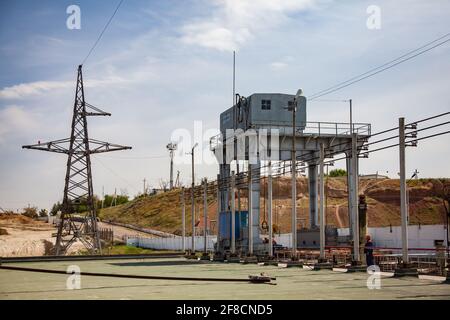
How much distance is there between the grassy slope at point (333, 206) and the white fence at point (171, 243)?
78.2 feet

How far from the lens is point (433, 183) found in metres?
139

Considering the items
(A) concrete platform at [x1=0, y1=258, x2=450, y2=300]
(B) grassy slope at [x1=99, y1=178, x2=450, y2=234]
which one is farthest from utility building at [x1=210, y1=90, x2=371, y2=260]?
(B) grassy slope at [x1=99, y1=178, x2=450, y2=234]

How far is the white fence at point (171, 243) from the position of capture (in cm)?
7900

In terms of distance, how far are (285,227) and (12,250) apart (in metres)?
67.1

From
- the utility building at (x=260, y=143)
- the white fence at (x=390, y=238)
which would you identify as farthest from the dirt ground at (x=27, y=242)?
the utility building at (x=260, y=143)

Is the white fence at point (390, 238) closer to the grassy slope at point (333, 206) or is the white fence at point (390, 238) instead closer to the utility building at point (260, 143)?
the utility building at point (260, 143)

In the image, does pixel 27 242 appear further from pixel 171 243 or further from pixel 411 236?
pixel 411 236

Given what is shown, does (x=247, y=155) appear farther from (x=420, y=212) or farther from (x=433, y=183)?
(x=433, y=183)

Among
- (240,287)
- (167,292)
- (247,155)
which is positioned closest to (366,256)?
(240,287)

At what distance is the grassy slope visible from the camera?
131 meters

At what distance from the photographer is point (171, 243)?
8331 centimetres

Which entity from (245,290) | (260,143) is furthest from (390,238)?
(245,290)

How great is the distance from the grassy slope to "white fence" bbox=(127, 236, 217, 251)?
23.8 metres

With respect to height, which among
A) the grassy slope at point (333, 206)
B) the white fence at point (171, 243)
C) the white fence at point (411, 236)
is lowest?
the white fence at point (171, 243)
